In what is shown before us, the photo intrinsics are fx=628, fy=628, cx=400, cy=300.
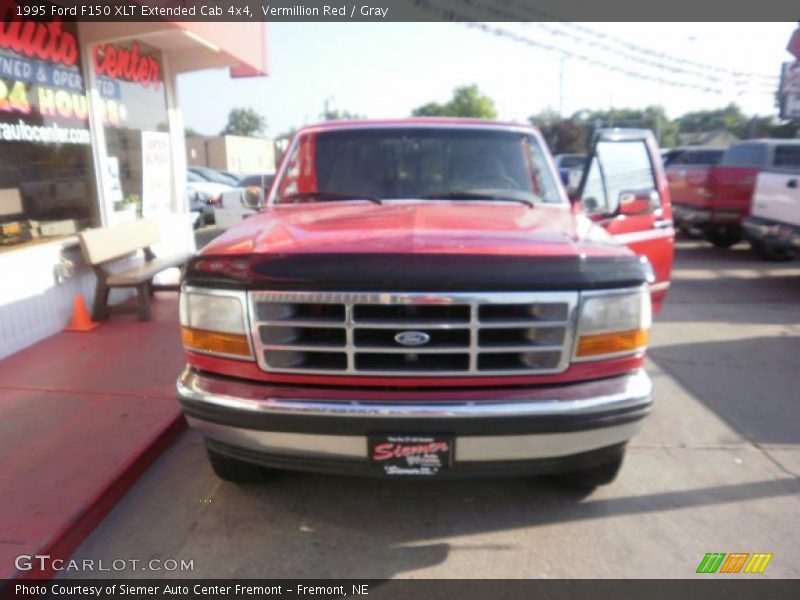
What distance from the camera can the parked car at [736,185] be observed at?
10585mm

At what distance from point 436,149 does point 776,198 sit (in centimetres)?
654

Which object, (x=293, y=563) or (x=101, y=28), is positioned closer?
(x=293, y=563)

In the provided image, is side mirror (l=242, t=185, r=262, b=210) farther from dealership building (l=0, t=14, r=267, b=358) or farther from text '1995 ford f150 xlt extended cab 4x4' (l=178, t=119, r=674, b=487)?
dealership building (l=0, t=14, r=267, b=358)

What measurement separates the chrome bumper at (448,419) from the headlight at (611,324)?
0.14 m

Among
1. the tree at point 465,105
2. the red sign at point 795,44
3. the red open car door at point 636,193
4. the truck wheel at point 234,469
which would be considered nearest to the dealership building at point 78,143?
the truck wheel at point 234,469

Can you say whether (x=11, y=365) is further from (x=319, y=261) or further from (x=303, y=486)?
(x=319, y=261)

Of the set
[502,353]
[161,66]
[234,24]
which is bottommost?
[502,353]

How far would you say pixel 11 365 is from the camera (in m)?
4.99

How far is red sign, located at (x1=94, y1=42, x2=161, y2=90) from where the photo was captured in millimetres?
6754

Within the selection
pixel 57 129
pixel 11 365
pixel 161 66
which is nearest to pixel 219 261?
pixel 11 365

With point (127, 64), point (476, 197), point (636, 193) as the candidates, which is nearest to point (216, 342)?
point (476, 197)

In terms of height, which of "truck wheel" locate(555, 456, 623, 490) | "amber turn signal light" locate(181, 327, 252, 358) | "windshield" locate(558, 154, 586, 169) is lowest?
"truck wheel" locate(555, 456, 623, 490)

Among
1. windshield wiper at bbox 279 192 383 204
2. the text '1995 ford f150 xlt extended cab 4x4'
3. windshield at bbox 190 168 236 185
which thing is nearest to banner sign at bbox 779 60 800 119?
windshield wiper at bbox 279 192 383 204

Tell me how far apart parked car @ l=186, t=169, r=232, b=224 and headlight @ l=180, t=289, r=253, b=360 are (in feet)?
42.5
